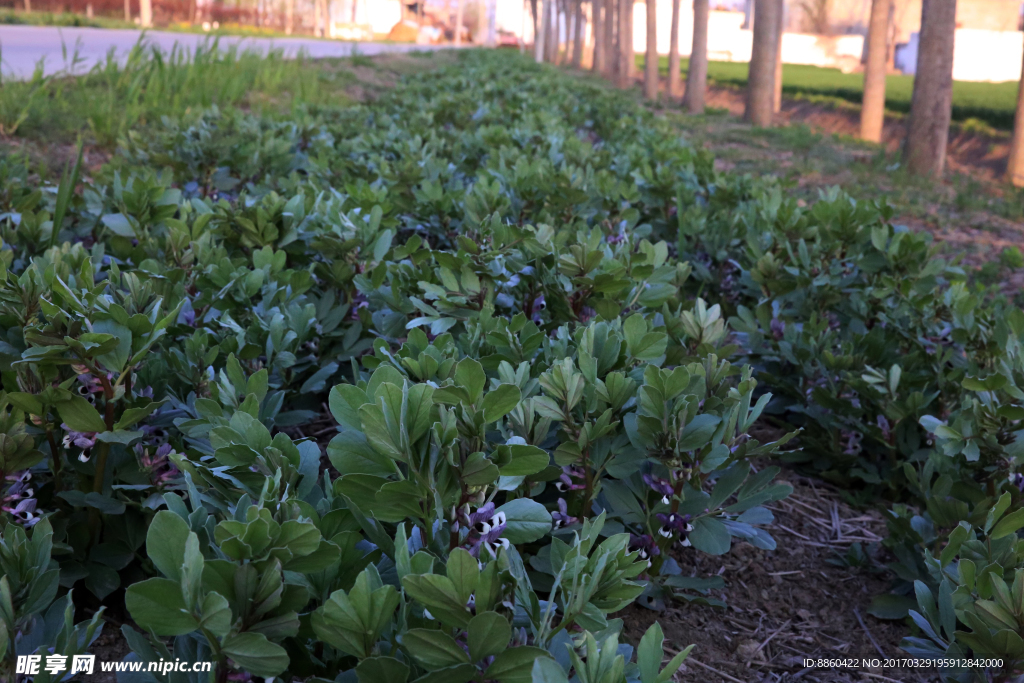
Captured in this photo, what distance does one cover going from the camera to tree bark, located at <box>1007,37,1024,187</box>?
946 cm

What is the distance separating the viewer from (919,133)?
9.10 m

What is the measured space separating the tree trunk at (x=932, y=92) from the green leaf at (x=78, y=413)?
9.45 m

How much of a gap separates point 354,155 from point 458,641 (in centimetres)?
347

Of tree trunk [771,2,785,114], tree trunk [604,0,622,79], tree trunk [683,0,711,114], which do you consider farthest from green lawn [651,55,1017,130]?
tree trunk [683,0,711,114]

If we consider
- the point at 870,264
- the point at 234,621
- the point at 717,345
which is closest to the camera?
the point at 234,621

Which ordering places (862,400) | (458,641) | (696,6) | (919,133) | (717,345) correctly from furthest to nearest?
(696,6), (919,133), (862,400), (717,345), (458,641)

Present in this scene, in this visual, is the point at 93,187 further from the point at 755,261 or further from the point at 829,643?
the point at 829,643

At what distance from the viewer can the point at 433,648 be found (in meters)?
0.83

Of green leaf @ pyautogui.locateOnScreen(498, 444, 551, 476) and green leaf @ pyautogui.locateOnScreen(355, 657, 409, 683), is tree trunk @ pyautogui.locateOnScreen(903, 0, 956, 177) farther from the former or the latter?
green leaf @ pyautogui.locateOnScreen(355, 657, 409, 683)

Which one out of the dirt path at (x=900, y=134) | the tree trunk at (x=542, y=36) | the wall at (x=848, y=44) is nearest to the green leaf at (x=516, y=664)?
the dirt path at (x=900, y=134)

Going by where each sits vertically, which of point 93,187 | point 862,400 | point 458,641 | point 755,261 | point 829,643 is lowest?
point 829,643

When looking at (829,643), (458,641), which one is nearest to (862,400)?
(829,643)

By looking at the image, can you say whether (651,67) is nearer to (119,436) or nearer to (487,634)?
(119,436)

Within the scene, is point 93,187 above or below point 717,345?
above
